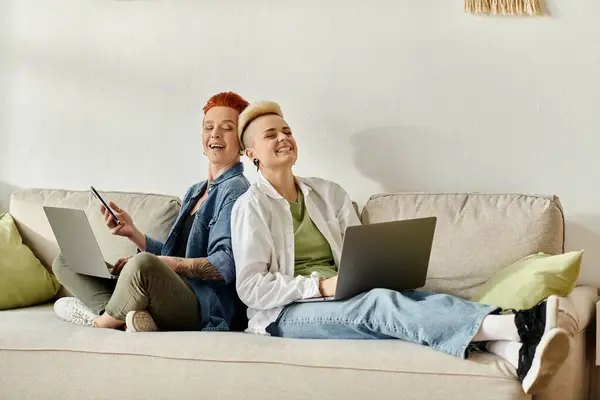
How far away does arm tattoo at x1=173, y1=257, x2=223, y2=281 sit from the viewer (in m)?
2.69

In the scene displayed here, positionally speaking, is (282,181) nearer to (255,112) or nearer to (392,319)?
(255,112)

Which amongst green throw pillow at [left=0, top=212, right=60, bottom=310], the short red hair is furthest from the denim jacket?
green throw pillow at [left=0, top=212, right=60, bottom=310]

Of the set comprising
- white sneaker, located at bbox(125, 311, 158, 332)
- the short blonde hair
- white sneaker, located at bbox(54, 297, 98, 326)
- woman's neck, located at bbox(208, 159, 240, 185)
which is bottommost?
white sneaker, located at bbox(54, 297, 98, 326)

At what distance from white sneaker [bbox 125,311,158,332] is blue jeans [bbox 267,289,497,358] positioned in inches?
14.2

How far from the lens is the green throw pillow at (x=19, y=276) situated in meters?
3.00

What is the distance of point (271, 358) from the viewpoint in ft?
7.35

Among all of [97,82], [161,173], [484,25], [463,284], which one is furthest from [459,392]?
[97,82]

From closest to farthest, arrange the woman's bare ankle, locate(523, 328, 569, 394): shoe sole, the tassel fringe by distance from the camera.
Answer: locate(523, 328, 569, 394): shoe sole
the woman's bare ankle
the tassel fringe

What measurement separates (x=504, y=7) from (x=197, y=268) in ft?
4.85

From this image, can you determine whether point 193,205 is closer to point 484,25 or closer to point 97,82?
point 97,82

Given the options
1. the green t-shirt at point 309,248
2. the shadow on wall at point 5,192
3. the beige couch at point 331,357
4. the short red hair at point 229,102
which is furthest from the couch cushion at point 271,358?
the shadow on wall at point 5,192

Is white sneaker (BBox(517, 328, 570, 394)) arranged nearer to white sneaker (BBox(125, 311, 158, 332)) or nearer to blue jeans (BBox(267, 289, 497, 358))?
blue jeans (BBox(267, 289, 497, 358))

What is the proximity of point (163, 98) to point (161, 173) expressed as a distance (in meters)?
0.31

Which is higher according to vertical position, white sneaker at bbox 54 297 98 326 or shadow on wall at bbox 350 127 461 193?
shadow on wall at bbox 350 127 461 193
